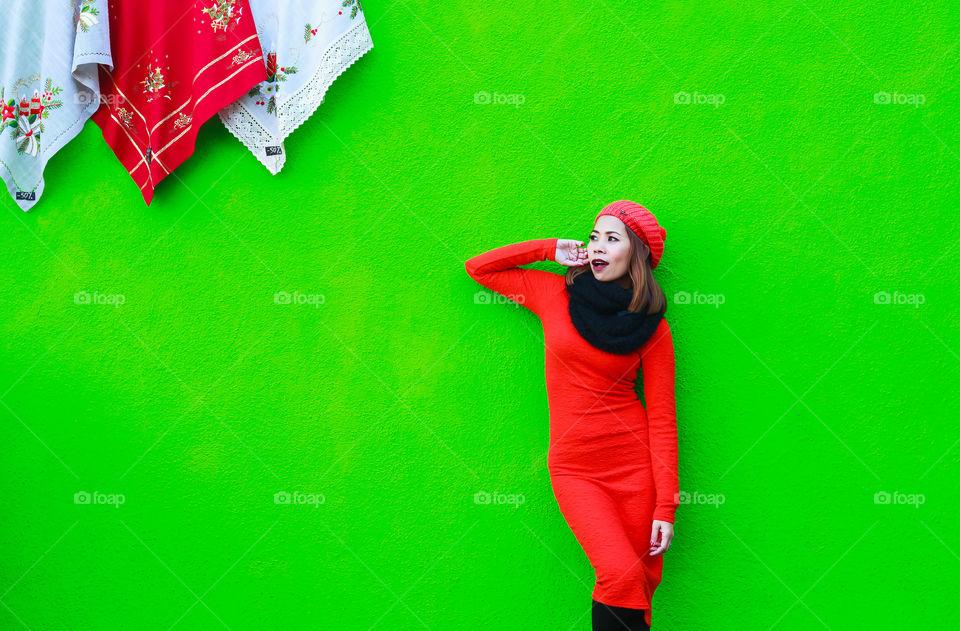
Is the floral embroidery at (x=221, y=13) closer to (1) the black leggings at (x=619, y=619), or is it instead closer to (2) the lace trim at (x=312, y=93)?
(2) the lace trim at (x=312, y=93)

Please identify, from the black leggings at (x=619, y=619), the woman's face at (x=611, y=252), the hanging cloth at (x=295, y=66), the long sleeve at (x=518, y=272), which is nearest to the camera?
the black leggings at (x=619, y=619)

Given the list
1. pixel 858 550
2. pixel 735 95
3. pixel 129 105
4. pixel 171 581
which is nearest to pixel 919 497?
pixel 858 550

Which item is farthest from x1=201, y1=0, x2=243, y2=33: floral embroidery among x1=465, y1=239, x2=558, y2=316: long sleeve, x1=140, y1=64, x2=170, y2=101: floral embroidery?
x1=465, y1=239, x2=558, y2=316: long sleeve

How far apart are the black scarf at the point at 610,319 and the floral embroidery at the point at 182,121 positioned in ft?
4.87

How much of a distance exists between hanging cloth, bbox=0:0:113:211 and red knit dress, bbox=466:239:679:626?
1.76 m

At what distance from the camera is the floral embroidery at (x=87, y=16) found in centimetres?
237

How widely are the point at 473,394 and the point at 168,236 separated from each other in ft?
4.09

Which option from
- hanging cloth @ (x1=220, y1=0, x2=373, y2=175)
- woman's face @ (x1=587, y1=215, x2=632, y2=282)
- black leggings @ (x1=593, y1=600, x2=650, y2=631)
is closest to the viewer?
black leggings @ (x1=593, y1=600, x2=650, y2=631)

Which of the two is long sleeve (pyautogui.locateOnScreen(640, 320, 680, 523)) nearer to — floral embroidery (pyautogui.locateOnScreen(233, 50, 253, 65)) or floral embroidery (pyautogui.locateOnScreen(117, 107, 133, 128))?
floral embroidery (pyautogui.locateOnScreen(233, 50, 253, 65))

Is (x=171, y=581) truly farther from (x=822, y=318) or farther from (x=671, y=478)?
(x=822, y=318)

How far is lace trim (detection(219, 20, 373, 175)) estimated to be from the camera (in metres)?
2.39

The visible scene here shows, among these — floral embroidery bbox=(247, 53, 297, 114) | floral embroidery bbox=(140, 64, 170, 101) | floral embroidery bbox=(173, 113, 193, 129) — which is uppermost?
floral embroidery bbox=(247, 53, 297, 114)

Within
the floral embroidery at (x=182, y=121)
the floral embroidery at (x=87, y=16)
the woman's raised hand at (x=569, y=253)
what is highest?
the woman's raised hand at (x=569, y=253)

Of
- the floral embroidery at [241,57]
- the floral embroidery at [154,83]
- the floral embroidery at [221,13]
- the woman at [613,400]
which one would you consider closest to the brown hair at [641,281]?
the woman at [613,400]
